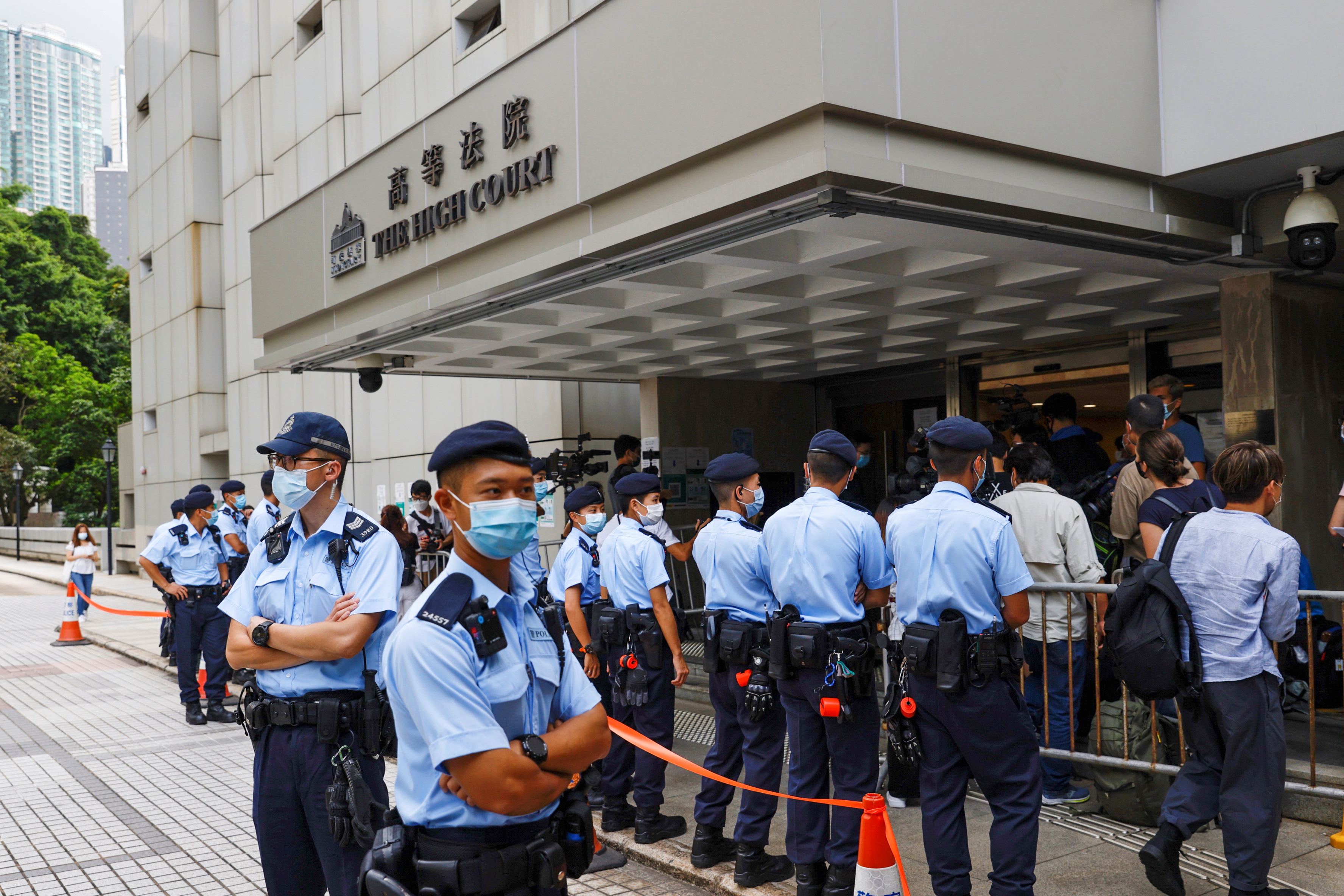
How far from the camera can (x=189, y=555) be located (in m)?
10.0

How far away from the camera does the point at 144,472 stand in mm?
29328

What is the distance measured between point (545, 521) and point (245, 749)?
593cm

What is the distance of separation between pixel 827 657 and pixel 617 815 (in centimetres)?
209

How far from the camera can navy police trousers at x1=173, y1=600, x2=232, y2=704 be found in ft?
31.9

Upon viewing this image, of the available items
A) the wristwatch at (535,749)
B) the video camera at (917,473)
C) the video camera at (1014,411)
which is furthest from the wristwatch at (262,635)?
the video camera at (1014,411)

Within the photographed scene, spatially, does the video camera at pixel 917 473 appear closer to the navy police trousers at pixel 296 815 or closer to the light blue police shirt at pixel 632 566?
the light blue police shirt at pixel 632 566

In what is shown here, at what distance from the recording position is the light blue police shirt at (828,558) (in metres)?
4.59

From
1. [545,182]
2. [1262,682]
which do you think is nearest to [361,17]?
[545,182]

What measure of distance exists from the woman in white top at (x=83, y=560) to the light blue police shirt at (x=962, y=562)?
639 inches

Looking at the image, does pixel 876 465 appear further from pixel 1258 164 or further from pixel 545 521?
pixel 1258 164

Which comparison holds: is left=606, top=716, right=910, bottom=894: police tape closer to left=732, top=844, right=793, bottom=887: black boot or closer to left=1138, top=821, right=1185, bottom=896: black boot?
left=732, top=844, right=793, bottom=887: black boot

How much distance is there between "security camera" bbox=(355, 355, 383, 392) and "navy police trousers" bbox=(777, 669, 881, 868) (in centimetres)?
712

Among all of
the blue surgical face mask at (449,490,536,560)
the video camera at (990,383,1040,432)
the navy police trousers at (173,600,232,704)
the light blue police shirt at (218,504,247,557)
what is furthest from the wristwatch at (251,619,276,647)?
the light blue police shirt at (218,504,247,557)

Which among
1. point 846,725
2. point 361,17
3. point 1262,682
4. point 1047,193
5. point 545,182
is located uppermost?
point 361,17
